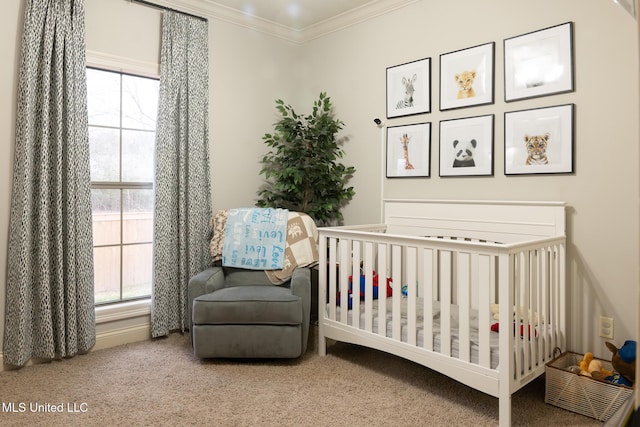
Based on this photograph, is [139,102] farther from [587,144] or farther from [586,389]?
[586,389]

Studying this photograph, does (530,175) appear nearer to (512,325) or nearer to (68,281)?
(512,325)

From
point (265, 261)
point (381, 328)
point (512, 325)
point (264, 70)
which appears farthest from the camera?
point (264, 70)

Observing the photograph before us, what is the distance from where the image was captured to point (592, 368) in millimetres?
2051

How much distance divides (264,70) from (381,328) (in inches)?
93.7

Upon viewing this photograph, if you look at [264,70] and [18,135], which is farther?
[264,70]

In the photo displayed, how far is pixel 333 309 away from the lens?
8.93 ft

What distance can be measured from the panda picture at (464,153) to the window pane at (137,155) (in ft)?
6.79

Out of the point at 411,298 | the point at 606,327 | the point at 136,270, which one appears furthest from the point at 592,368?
the point at 136,270

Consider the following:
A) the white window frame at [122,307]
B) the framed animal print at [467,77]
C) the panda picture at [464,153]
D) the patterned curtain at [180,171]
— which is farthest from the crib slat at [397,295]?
the white window frame at [122,307]

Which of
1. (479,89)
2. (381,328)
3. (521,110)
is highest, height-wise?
(479,89)

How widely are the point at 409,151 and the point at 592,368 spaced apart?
1.68m

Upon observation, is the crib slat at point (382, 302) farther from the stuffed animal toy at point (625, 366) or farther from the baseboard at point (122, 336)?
the baseboard at point (122, 336)

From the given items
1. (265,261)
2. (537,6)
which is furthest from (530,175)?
(265,261)

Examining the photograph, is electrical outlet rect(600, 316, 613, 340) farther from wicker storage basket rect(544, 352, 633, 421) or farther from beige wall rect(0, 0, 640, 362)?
wicker storage basket rect(544, 352, 633, 421)
